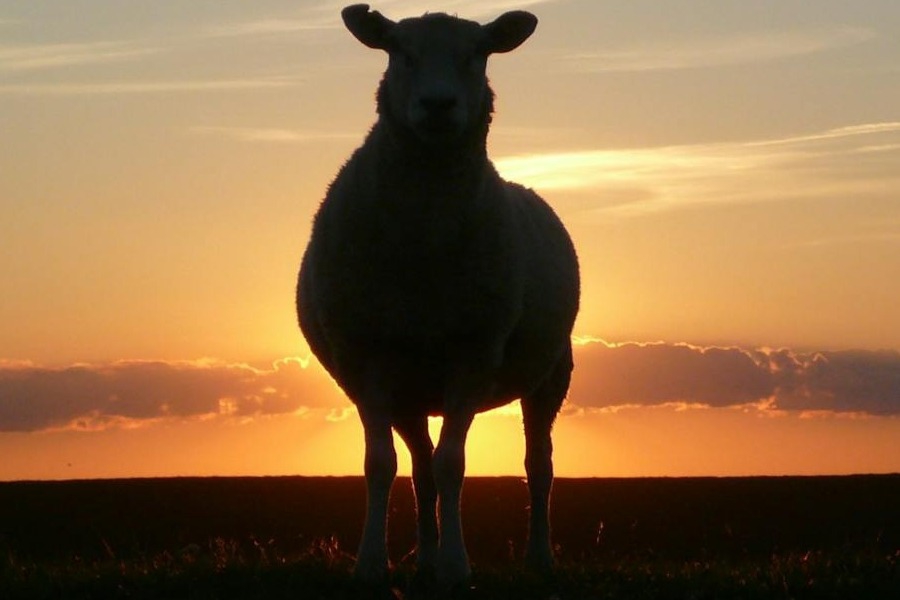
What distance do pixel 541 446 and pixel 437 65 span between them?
4023mm

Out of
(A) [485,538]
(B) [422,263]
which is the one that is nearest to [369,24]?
(B) [422,263]

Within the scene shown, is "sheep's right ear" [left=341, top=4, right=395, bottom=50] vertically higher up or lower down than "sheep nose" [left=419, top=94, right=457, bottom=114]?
higher up

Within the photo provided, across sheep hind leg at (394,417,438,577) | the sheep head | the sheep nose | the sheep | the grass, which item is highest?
the sheep head

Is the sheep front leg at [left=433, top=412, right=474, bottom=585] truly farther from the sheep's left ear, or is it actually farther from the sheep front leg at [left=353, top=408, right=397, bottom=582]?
the sheep's left ear

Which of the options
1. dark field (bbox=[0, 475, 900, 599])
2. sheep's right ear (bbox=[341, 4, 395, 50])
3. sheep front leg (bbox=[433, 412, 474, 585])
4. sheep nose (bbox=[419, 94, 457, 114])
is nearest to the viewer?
dark field (bbox=[0, 475, 900, 599])

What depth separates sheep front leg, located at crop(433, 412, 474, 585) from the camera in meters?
10.6

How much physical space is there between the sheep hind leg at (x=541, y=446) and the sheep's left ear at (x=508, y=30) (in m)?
3.30

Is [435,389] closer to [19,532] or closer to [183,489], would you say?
[19,532]

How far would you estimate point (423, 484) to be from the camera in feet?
40.9

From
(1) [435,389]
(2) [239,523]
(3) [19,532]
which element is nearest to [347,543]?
(2) [239,523]

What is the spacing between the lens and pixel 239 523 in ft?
56.7

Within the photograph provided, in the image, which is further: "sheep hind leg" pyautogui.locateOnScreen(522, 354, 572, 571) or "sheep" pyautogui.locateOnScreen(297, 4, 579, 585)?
"sheep hind leg" pyautogui.locateOnScreen(522, 354, 572, 571)

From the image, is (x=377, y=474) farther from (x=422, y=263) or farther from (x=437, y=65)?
(x=437, y=65)

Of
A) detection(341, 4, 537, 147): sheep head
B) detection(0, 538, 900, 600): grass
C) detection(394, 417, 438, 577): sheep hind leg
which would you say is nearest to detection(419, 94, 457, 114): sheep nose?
detection(341, 4, 537, 147): sheep head
